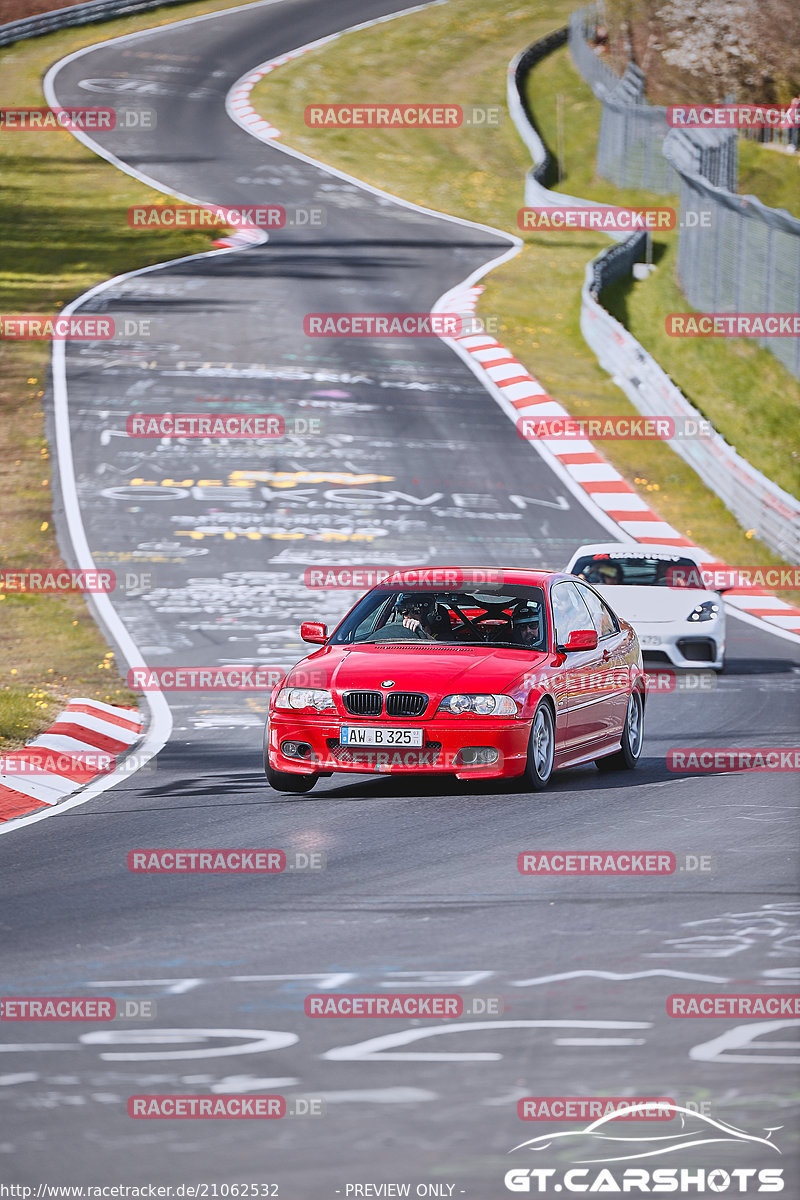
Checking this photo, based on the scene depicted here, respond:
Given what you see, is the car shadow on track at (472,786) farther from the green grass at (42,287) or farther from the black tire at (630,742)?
the green grass at (42,287)

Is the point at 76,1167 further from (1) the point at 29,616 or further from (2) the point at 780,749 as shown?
(1) the point at 29,616

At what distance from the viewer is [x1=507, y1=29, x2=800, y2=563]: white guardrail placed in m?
24.8

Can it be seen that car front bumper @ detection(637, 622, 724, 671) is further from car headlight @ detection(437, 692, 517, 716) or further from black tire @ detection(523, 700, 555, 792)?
car headlight @ detection(437, 692, 517, 716)

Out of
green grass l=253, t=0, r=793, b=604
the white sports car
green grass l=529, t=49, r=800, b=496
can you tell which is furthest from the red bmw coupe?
green grass l=529, t=49, r=800, b=496

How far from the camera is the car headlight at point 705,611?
726 inches

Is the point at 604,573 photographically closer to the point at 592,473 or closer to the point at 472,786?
the point at 472,786

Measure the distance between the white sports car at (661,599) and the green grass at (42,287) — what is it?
529 cm

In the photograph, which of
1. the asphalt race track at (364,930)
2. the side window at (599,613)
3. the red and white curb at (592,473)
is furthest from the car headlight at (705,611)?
the side window at (599,613)

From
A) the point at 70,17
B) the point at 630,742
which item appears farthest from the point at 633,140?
the point at 630,742

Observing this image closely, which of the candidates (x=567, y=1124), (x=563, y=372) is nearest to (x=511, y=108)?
(x=563, y=372)

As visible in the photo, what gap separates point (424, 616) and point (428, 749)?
4.87 feet

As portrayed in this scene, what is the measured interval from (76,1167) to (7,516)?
63.2 ft

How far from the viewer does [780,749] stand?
13664mm

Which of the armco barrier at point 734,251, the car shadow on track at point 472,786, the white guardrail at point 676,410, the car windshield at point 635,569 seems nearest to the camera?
the car shadow on track at point 472,786
